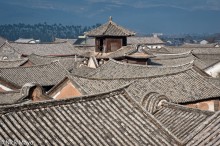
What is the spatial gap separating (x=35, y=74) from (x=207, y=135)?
28827 millimetres

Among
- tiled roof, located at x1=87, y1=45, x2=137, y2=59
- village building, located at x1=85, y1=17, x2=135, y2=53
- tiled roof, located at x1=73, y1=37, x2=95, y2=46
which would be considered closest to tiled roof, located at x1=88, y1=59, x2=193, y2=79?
tiled roof, located at x1=87, y1=45, x2=137, y2=59

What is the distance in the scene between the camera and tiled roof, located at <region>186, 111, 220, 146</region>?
12.1 metres

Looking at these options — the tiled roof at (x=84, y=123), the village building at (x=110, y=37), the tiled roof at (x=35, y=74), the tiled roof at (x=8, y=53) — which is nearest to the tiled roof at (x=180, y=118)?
the tiled roof at (x=84, y=123)

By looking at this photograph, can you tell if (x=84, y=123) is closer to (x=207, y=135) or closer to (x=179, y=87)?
(x=207, y=135)

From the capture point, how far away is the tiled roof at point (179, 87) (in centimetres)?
2495

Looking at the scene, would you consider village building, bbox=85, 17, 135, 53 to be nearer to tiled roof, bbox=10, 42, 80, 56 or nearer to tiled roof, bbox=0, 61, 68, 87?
tiled roof, bbox=0, 61, 68, 87

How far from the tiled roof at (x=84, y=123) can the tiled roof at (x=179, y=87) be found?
→ 1006cm

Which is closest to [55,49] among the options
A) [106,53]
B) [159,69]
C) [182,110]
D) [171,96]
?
[106,53]

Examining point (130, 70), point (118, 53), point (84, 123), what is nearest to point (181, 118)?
point (84, 123)

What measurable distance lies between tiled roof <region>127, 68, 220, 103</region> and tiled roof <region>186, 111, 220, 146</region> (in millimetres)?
11308

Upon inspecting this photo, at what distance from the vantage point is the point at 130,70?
3114 cm

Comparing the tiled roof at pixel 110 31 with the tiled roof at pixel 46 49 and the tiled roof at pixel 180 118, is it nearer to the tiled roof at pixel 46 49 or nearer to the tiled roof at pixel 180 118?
the tiled roof at pixel 180 118

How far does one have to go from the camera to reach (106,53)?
42.1 meters

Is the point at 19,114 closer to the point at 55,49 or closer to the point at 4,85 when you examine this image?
the point at 4,85
